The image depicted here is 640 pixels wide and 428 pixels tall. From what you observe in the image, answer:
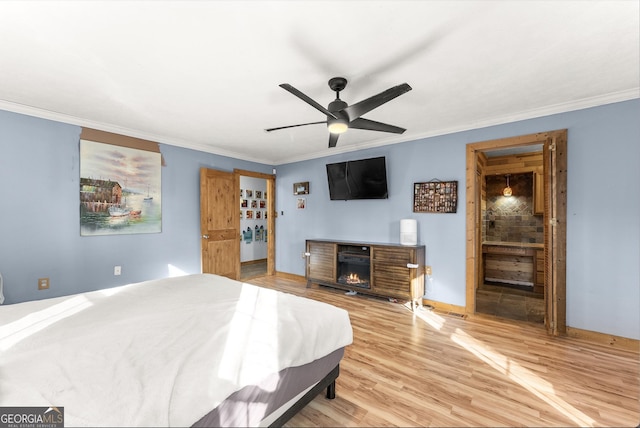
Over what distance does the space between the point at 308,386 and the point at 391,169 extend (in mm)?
3360

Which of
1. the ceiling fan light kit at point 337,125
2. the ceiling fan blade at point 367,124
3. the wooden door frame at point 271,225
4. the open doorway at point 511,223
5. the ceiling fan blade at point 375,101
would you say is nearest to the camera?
the ceiling fan blade at point 375,101

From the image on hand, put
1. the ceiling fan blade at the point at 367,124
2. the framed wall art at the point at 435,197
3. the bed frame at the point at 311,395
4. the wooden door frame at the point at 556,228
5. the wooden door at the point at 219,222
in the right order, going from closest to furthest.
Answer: the bed frame at the point at 311,395
the ceiling fan blade at the point at 367,124
the wooden door frame at the point at 556,228
the framed wall art at the point at 435,197
the wooden door at the point at 219,222

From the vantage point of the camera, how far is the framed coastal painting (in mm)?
3381

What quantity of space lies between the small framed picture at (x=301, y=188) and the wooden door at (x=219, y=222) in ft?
3.62

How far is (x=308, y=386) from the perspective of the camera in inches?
61.6

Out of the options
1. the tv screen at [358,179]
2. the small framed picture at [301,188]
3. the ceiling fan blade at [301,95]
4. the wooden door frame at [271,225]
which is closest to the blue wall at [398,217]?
the tv screen at [358,179]

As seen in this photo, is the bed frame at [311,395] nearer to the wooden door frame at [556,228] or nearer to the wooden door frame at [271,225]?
the wooden door frame at [556,228]

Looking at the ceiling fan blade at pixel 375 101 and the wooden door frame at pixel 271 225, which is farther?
the wooden door frame at pixel 271 225

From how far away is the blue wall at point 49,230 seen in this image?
2.89 m

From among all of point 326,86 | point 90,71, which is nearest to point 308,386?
point 326,86

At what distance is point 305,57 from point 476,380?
9.07ft

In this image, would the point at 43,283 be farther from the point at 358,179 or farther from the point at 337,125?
the point at 358,179

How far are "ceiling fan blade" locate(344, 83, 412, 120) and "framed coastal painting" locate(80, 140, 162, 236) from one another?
10.5 ft

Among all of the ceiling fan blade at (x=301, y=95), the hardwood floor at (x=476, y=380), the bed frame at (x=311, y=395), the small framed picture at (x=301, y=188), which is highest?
the ceiling fan blade at (x=301, y=95)
